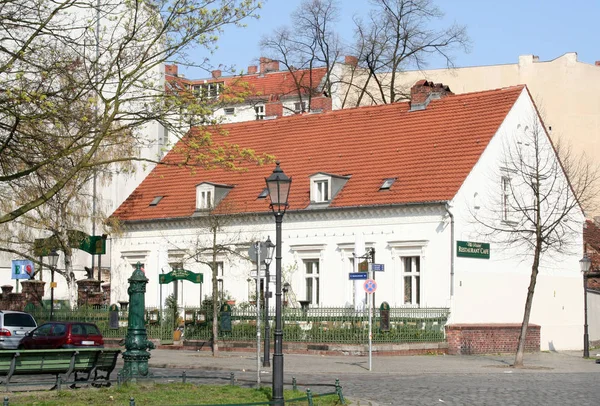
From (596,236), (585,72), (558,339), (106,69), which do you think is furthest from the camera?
(585,72)

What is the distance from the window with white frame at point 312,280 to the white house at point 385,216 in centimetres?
5

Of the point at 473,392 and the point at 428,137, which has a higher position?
the point at 428,137

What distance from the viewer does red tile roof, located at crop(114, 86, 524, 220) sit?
136ft

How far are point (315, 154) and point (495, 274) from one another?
9.76 metres

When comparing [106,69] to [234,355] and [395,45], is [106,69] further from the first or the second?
[395,45]

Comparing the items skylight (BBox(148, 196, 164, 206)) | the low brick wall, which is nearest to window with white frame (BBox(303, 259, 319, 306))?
the low brick wall

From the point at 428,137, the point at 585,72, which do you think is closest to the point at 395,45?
the point at 585,72

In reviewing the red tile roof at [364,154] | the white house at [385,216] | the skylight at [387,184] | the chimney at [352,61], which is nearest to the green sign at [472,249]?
the white house at [385,216]

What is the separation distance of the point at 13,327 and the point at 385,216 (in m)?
14.4

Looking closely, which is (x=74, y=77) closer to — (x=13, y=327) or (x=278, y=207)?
(x=278, y=207)

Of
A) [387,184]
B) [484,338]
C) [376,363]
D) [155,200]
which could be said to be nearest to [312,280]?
[387,184]

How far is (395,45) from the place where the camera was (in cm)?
6031

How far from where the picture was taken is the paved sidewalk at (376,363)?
30005 millimetres

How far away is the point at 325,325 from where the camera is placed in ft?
122
